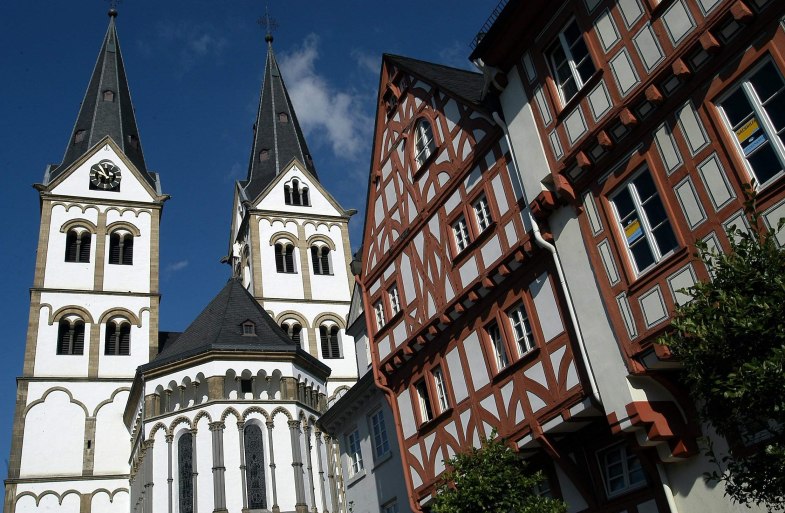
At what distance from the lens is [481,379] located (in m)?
16.1

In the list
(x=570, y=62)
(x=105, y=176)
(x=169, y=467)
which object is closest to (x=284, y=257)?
(x=105, y=176)

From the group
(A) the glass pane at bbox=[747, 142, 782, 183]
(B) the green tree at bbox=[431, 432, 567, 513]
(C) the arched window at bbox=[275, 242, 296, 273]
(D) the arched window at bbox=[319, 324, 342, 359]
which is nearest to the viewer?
(A) the glass pane at bbox=[747, 142, 782, 183]

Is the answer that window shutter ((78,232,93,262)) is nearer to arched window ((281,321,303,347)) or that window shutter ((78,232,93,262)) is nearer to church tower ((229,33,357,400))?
church tower ((229,33,357,400))

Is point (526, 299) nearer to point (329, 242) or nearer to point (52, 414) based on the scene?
point (52, 414)

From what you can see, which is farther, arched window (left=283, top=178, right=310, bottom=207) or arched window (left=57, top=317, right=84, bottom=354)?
arched window (left=283, top=178, right=310, bottom=207)

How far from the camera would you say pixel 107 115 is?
5259 centimetres

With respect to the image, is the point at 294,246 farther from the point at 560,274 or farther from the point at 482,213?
the point at 560,274

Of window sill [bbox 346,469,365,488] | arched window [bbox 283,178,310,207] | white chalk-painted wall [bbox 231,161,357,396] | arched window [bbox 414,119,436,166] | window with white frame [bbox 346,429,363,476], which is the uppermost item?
arched window [bbox 283,178,310,207]

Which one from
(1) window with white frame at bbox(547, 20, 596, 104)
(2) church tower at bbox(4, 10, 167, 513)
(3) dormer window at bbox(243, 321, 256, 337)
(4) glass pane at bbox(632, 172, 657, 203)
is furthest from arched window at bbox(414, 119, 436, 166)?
(2) church tower at bbox(4, 10, 167, 513)

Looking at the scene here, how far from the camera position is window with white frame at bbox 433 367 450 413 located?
17.4 m

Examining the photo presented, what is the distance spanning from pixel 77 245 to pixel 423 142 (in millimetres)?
31269

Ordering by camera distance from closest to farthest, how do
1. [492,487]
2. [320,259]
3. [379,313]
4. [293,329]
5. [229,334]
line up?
[492,487], [379,313], [229,334], [293,329], [320,259]

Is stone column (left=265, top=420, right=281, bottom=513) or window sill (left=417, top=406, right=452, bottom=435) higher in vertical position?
stone column (left=265, top=420, right=281, bottom=513)

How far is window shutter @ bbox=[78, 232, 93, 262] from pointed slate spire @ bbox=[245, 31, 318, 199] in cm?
1009
